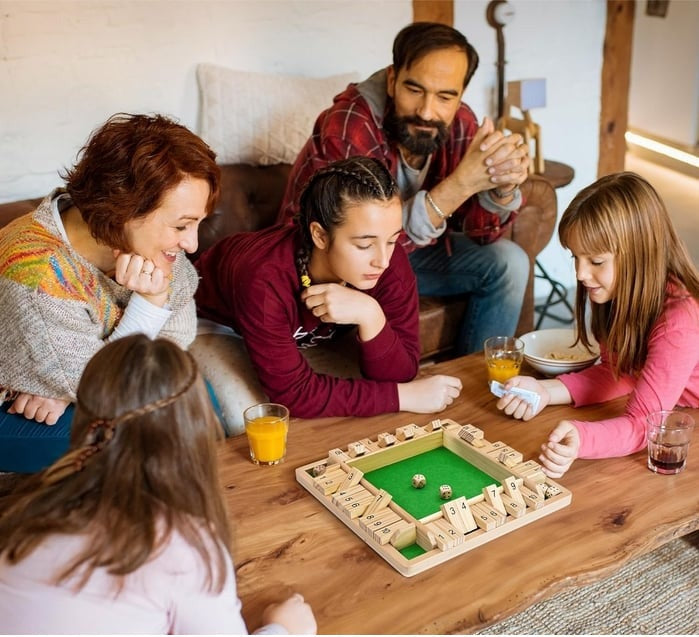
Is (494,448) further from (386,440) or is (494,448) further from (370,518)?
(370,518)

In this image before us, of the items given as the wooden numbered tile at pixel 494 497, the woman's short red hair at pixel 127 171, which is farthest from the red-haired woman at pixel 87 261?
the wooden numbered tile at pixel 494 497

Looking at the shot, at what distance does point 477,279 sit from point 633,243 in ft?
3.30

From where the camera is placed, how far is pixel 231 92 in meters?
2.97

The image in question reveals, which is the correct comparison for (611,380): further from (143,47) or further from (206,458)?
(143,47)

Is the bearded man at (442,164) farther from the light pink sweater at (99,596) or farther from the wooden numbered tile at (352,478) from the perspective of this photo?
the light pink sweater at (99,596)

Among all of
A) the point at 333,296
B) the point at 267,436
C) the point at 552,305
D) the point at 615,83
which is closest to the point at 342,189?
the point at 333,296

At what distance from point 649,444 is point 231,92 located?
1.95m

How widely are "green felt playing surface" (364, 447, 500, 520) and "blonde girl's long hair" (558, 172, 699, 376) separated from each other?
50cm

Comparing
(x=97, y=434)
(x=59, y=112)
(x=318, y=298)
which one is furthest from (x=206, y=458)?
(x=59, y=112)

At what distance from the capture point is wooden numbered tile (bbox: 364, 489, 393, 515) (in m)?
1.53

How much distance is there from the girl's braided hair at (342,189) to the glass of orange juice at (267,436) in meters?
0.48

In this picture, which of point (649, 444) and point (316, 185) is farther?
point (316, 185)

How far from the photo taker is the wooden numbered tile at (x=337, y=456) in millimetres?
1703

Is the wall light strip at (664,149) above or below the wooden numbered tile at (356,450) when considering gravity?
below
